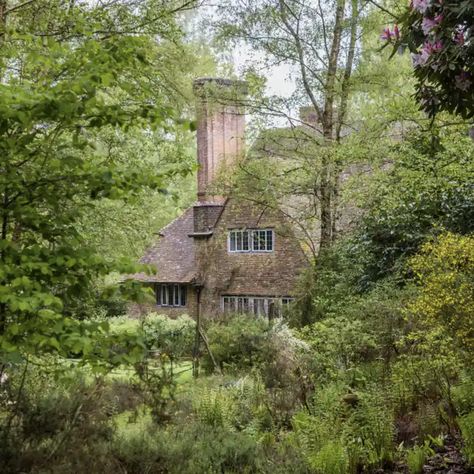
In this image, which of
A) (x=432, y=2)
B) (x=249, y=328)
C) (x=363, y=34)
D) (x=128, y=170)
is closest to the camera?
(x=128, y=170)

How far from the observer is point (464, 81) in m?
4.37

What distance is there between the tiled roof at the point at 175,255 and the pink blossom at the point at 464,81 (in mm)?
21501

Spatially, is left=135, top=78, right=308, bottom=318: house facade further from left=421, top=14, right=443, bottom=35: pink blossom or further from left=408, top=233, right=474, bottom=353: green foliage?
left=421, top=14, right=443, bottom=35: pink blossom

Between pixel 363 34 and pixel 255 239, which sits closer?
pixel 363 34

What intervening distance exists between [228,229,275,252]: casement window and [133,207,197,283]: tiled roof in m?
2.18

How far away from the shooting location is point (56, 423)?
487 centimetres

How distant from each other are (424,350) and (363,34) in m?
12.7

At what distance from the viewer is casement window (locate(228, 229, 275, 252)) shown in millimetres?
24016

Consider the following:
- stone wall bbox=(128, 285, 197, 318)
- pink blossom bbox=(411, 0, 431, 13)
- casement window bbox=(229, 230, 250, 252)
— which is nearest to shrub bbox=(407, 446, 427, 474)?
pink blossom bbox=(411, 0, 431, 13)

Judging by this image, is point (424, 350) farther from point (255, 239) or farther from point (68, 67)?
point (255, 239)

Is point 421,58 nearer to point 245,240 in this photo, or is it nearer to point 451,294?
point 451,294

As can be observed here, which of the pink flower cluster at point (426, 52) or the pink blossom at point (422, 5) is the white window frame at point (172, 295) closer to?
the pink flower cluster at point (426, 52)

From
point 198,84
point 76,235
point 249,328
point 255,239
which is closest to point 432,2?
point 76,235

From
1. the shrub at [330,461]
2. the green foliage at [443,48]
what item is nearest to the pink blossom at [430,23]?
the green foliage at [443,48]
